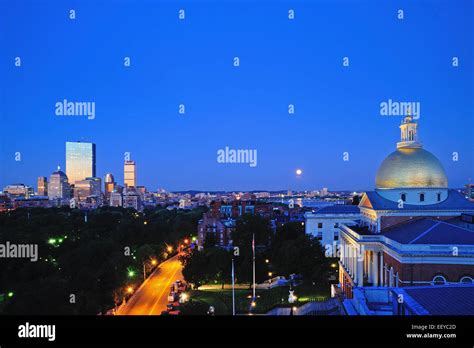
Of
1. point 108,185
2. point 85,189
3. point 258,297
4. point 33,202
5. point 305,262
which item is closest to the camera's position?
point 258,297

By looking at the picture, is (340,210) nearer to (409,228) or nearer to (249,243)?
(249,243)

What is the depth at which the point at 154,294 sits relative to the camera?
28.6 meters

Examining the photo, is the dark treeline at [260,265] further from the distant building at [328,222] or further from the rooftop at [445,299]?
the rooftop at [445,299]

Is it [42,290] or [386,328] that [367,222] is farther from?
[386,328]

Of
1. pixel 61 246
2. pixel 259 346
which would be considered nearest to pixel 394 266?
pixel 259 346

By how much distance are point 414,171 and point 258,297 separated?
13.9m

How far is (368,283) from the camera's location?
24.2 meters

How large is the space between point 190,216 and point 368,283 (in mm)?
45983

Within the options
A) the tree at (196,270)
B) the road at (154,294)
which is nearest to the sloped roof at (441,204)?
the tree at (196,270)

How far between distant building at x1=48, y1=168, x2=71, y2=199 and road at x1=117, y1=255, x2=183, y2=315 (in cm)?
7300

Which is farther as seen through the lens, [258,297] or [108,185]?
[108,185]

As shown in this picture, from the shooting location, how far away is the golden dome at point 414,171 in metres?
26.6

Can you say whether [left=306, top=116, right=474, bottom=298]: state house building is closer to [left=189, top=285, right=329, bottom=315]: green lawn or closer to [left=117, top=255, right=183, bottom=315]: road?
[left=189, top=285, right=329, bottom=315]: green lawn

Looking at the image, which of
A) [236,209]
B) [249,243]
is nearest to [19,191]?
[236,209]
